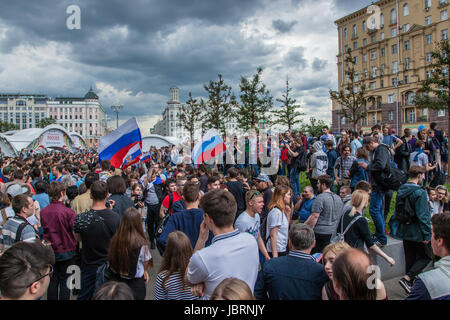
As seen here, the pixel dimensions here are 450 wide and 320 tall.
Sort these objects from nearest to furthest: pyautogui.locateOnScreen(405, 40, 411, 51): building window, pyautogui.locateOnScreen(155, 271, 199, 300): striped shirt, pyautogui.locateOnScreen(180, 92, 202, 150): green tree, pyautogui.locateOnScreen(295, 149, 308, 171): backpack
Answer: pyautogui.locateOnScreen(155, 271, 199, 300): striped shirt, pyautogui.locateOnScreen(295, 149, 308, 171): backpack, pyautogui.locateOnScreen(180, 92, 202, 150): green tree, pyautogui.locateOnScreen(405, 40, 411, 51): building window

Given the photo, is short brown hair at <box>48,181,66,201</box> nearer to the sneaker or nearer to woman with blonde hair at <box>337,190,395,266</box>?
woman with blonde hair at <box>337,190,395,266</box>

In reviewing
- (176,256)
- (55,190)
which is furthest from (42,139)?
(176,256)

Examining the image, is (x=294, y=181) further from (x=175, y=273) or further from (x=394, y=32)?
(x=394, y=32)

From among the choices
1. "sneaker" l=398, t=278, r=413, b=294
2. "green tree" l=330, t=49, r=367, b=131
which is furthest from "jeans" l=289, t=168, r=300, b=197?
"green tree" l=330, t=49, r=367, b=131

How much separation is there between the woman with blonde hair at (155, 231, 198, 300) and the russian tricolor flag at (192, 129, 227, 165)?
295 inches

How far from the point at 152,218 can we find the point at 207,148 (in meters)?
3.92

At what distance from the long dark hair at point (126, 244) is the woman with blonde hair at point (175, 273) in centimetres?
41

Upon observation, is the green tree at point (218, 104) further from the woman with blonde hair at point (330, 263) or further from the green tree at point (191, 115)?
the woman with blonde hair at point (330, 263)

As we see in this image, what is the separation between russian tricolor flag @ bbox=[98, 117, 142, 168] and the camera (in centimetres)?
816

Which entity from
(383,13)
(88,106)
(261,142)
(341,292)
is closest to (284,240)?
(341,292)

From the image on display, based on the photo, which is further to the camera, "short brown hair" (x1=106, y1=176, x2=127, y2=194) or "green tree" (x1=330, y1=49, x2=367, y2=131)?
"green tree" (x1=330, y1=49, x2=367, y2=131)

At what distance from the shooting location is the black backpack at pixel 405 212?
4.84m

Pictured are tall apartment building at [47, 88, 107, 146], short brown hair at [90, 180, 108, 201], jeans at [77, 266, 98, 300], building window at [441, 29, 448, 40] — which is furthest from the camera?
tall apartment building at [47, 88, 107, 146]
